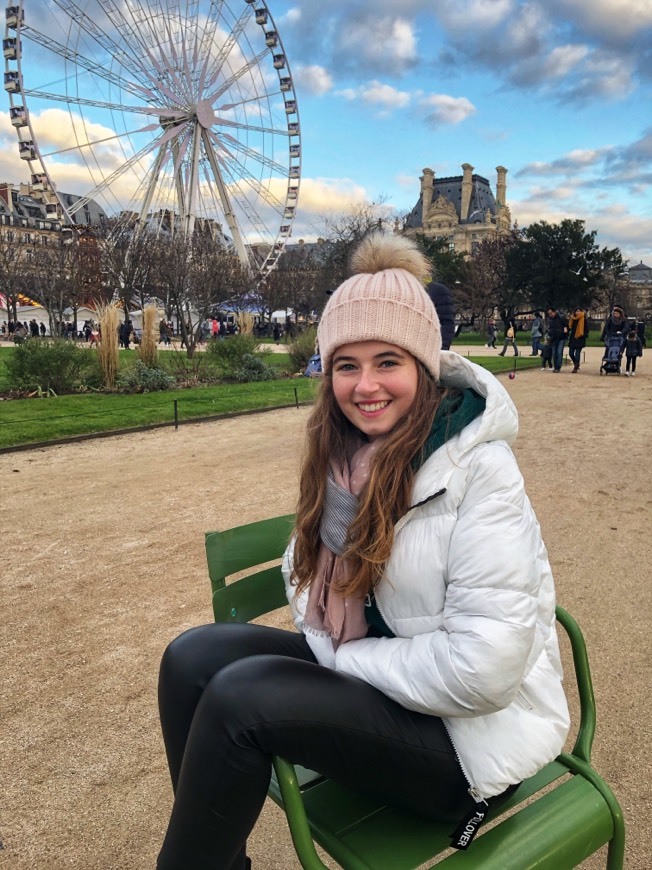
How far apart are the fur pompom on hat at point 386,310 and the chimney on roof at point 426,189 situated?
106 meters

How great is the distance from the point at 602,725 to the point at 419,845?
1.51 meters

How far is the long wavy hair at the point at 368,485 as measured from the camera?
1514 mm

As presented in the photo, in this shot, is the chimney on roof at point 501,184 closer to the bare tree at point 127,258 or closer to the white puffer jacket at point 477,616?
the bare tree at point 127,258

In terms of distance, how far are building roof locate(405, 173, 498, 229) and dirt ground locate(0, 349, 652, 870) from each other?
9989cm

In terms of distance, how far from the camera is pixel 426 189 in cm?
10431

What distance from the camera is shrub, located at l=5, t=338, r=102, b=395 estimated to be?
11305mm

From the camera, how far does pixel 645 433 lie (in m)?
8.45

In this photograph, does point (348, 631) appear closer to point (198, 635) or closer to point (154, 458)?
point (198, 635)

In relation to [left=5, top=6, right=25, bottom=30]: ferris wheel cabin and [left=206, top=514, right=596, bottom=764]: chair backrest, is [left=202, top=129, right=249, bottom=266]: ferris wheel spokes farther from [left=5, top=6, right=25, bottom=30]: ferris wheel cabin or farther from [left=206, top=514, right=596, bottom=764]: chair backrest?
[left=206, top=514, right=596, bottom=764]: chair backrest

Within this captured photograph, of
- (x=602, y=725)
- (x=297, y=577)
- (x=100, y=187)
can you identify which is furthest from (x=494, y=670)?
(x=100, y=187)

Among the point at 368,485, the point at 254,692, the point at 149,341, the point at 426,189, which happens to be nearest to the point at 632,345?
the point at 149,341

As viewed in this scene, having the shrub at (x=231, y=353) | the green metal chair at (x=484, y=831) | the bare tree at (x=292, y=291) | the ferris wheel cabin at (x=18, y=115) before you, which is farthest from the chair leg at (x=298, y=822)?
the bare tree at (x=292, y=291)

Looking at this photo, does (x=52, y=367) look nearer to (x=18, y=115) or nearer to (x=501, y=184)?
(x=18, y=115)

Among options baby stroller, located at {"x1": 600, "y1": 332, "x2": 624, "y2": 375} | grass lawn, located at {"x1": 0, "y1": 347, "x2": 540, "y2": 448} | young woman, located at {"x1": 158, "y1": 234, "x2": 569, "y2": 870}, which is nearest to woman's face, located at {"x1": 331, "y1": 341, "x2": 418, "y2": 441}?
young woman, located at {"x1": 158, "y1": 234, "x2": 569, "y2": 870}
